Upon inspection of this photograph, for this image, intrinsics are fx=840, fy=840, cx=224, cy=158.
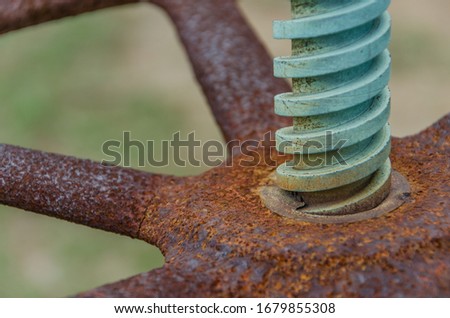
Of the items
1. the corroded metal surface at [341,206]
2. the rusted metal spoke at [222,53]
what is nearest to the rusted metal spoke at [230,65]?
the rusted metal spoke at [222,53]

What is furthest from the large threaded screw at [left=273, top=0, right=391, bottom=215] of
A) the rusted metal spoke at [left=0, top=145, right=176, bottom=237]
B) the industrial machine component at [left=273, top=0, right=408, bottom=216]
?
the rusted metal spoke at [left=0, top=145, right=176, bottom=237]

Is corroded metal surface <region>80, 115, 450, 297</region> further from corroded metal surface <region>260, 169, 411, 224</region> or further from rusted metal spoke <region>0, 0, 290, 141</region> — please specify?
rusted metal spoke <region>0, 0, 290, 141</region>

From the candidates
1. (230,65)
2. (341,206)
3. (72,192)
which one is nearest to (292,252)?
(341,206)

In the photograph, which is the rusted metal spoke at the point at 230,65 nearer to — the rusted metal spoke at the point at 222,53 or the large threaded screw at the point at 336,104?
the rusted metal spoke at the point at 222,53

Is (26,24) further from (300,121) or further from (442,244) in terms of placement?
(442,244)

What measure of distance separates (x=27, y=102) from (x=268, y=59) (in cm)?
183

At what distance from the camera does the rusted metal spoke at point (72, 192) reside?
3.03ft

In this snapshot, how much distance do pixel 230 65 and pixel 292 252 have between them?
1.34ft

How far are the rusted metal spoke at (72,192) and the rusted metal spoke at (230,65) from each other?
20 centimetres

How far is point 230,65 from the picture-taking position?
114 cm

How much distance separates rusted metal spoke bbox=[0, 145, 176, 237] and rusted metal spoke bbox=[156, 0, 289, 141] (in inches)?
7.8

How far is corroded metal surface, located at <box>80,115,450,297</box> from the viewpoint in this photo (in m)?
0.77
